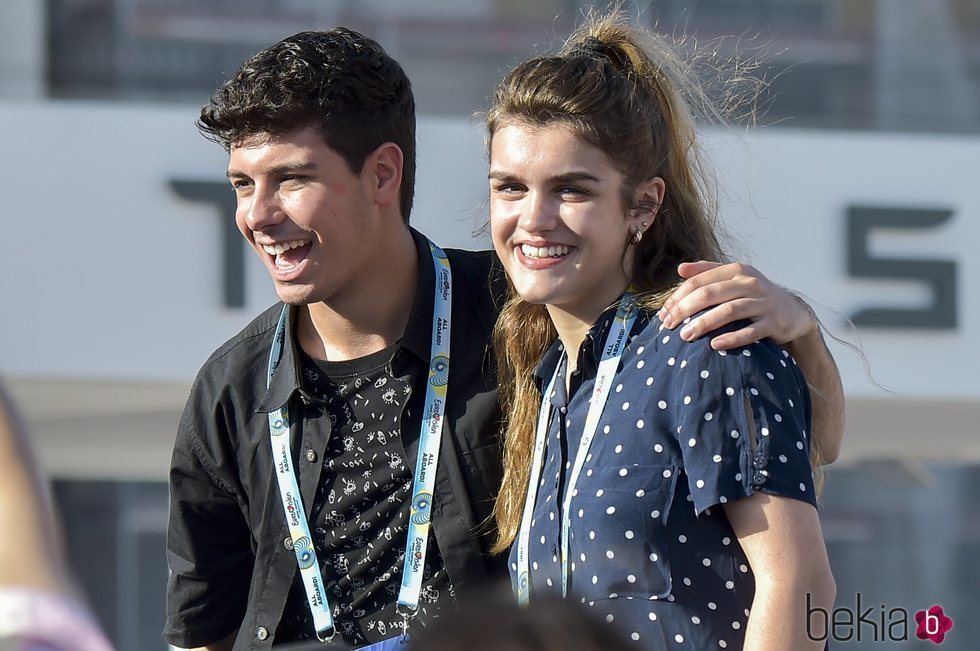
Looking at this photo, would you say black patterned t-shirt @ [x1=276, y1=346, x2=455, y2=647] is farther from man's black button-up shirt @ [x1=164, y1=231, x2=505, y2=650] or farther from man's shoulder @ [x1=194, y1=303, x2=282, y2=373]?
man's shoulder @ [x1=194, y1=303, x2=282, y2=373]

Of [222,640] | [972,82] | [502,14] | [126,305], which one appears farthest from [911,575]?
[222,640]

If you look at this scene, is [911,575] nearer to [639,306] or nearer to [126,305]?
[126,305]

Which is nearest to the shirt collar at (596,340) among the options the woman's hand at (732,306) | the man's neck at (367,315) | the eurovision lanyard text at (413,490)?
the woman's hand at (732,306)

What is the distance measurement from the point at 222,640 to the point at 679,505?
132cm

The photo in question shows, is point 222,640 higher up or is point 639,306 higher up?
point 639,306

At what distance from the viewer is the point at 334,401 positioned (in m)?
2.81

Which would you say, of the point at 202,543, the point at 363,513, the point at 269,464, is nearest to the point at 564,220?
the point at 363,513

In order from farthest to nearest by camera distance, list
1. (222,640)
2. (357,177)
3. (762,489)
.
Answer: (222,640), (357,177), (762,489)

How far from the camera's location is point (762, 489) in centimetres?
207

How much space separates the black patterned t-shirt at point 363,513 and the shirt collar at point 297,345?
0.11 feet

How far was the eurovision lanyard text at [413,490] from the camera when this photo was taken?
2.67 m

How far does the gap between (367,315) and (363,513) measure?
396 millimetres

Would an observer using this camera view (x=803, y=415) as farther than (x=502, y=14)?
No

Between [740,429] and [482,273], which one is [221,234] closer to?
[482,273]
